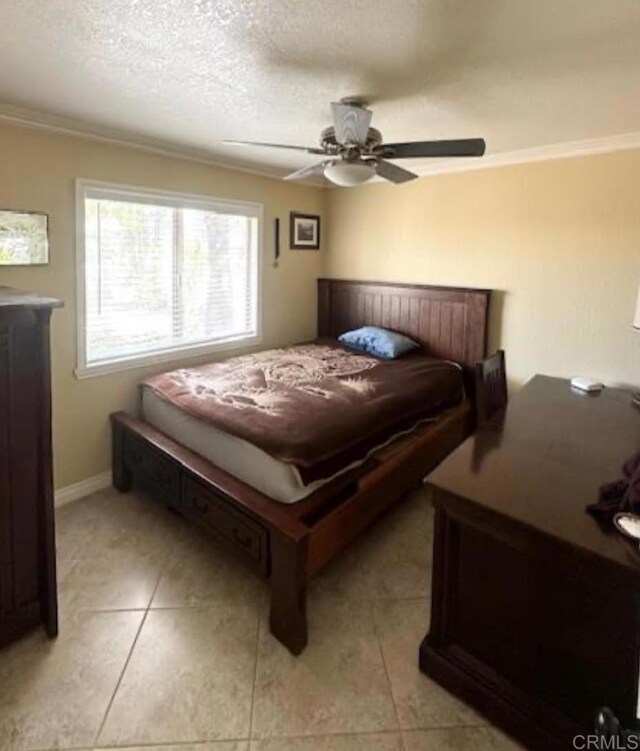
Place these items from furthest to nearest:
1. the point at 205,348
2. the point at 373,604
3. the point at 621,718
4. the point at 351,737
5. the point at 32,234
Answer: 1. the point at 205,348
2. the point at 32,234
3. the point at 373,604
4. the point at 351,737
5. the point at 621,718

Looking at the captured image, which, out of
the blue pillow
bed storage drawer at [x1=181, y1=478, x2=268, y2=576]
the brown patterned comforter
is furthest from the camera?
the blue pillow

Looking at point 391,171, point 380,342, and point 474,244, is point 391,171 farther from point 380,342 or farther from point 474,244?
point 380,342

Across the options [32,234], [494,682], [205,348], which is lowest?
[494,682]

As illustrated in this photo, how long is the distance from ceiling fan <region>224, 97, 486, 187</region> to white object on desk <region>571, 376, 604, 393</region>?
5.05 feet

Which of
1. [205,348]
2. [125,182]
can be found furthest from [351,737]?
[125,182]

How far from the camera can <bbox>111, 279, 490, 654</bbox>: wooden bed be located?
1.91 metres

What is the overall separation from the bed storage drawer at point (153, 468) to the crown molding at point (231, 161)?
5.97 feet

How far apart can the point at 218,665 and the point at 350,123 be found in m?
2.32

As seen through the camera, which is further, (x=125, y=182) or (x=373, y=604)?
(x=125, y=182)

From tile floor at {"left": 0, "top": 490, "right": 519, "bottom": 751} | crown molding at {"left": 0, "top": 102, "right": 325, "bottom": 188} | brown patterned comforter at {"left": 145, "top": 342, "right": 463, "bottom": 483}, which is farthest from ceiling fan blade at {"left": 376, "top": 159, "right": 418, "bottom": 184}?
tile floor at {"left": 0, "top": 490, "right": 519, "bottom": 751}

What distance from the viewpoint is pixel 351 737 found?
1553 millimetres

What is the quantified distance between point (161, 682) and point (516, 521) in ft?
4.64

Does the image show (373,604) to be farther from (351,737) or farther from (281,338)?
(281,338)

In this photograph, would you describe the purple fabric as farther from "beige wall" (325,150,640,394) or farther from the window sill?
the window sill
